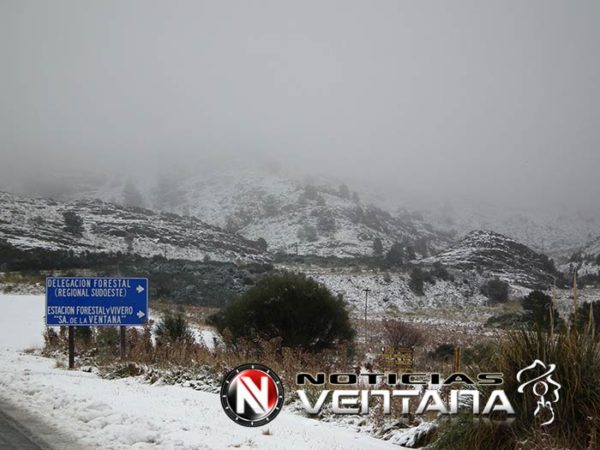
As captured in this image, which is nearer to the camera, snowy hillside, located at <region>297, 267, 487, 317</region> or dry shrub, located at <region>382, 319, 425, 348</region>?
dry shrub, located at <region>382, 319, 425, 348</region>

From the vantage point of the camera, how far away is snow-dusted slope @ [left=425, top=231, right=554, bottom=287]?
278 ft

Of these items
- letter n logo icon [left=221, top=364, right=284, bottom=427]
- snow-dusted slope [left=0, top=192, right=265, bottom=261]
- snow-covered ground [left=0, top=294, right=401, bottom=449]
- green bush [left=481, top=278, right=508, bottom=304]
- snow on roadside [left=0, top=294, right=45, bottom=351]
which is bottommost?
green bush [left=481, top=278, right=508, bottom=304]

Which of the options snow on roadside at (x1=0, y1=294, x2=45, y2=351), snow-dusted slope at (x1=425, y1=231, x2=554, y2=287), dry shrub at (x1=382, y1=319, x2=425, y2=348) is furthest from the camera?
snow-dusted slope at (x1=425, y1=231, x2=554, y2=287)

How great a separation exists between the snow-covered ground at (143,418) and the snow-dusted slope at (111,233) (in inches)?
2363

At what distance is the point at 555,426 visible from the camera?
579 cm

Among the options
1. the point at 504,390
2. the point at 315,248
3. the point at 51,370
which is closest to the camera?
the point at 504,390

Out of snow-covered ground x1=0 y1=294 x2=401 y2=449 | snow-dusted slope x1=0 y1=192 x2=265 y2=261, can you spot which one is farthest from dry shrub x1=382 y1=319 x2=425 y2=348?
snow-dusted slope x1=0 y1=192 x2=265 y2=261

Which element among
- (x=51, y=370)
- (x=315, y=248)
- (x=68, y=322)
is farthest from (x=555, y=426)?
(x=315, y=248)

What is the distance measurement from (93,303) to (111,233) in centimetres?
7747

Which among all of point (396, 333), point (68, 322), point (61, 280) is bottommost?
point (396, 333)

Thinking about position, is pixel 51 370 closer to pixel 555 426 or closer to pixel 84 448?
pixel 84 448

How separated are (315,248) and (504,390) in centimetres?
14050

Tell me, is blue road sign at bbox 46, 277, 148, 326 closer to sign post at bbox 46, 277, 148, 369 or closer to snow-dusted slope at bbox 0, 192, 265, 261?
sign post at bbox 46, 277, 148, 369

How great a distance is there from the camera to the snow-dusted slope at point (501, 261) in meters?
84.6
